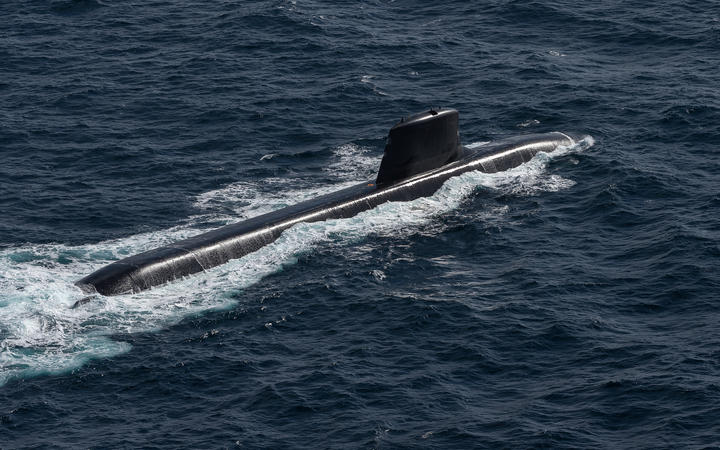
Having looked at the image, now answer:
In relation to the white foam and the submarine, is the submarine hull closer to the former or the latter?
the submarine

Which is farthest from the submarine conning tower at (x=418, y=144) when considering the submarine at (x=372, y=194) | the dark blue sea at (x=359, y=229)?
the dark blue sea at (x=359, y=229)

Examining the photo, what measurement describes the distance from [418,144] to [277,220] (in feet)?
28.0

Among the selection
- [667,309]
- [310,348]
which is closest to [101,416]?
[310,348]


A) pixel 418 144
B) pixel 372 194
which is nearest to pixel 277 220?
pixel 372 194

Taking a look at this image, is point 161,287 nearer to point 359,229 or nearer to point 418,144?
point 359,229

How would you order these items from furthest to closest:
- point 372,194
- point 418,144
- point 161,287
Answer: point 418,144 → point 372,194 → point 161,287

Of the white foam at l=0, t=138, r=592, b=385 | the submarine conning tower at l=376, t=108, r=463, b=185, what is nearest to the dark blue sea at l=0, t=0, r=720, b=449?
the white foam at l=0, t=138, r=592, b=385

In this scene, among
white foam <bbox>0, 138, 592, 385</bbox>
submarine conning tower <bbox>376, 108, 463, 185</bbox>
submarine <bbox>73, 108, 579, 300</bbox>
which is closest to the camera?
white foam <bbox>0, 138, 592, 385</bbox>

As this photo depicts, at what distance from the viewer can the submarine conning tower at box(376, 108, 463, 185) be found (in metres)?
57.5

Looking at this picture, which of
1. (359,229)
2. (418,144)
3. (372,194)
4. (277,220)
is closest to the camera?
(277,220)

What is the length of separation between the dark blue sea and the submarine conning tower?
6.17 ft

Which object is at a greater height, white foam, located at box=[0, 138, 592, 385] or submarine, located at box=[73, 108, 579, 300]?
submarine, located at box=[73, 108, 579, 300]

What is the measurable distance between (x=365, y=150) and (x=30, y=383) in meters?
28.1

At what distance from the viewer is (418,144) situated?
5866 centimetres
